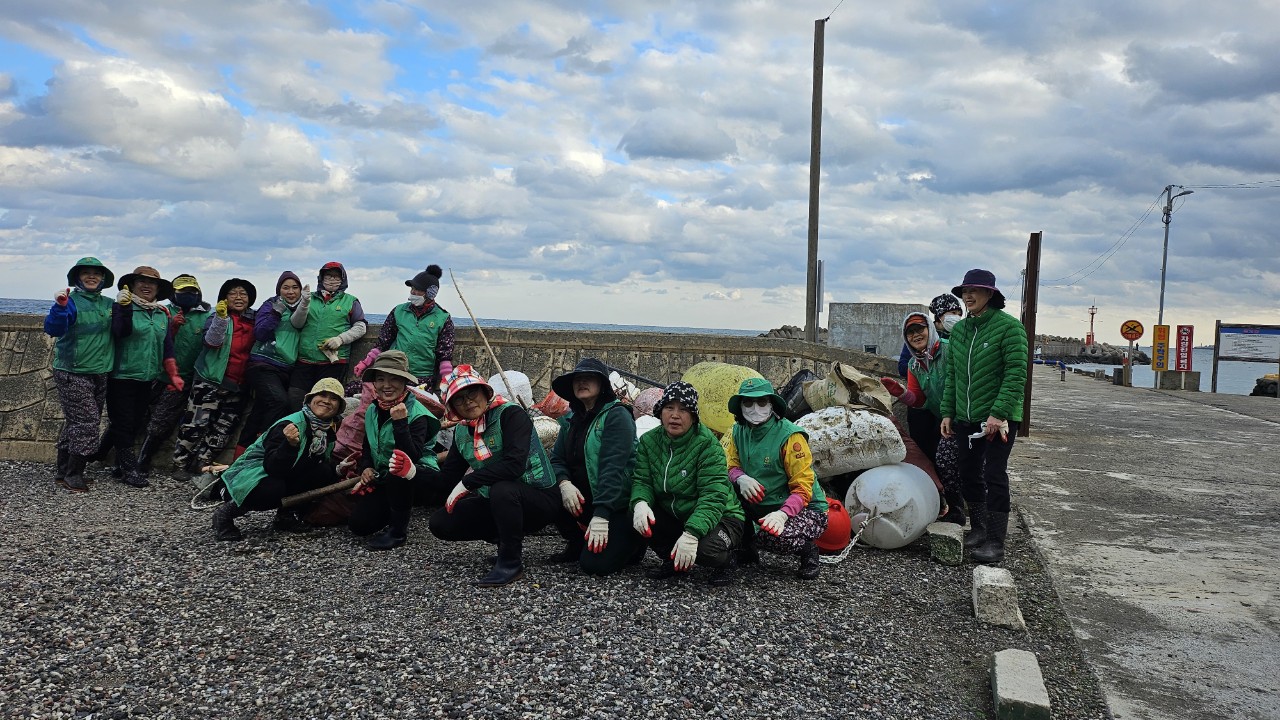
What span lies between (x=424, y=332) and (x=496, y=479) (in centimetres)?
326

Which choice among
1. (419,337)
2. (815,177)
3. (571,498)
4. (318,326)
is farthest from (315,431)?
(815,177)

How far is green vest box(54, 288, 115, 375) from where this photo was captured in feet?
23.8

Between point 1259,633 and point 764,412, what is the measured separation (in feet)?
8.70

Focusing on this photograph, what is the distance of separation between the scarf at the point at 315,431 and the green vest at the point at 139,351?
2.69 meters

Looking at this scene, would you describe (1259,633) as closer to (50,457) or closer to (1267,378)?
(50,457)

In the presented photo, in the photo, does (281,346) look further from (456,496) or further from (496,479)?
(496,479)

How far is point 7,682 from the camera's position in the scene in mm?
3355

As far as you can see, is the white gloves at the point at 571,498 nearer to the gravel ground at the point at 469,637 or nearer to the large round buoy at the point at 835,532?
the gravel ground at the point at 469,637

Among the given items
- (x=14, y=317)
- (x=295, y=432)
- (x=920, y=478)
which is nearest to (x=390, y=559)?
(x=295, y=432)

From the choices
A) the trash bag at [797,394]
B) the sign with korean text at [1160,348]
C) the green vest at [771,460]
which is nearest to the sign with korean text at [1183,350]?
the sign with korean text at [1160,348]

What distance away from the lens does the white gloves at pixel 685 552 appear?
4.55 metres

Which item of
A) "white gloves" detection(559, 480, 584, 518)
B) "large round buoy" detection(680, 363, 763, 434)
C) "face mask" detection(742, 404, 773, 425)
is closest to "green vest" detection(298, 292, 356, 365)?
"large round buoy" detection(680, 363, 763, 434)

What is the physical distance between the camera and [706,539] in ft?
15.4

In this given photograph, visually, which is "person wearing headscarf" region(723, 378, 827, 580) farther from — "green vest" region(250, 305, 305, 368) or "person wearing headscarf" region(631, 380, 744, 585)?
"green vest" region(250, 305, 305, 368)
